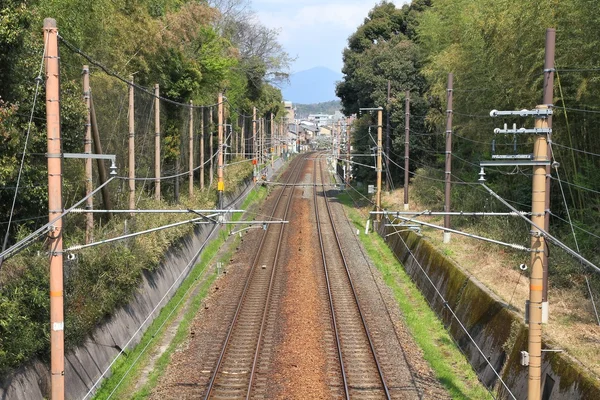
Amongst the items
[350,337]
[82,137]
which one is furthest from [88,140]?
[350,337]

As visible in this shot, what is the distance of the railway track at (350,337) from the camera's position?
11193 millimetres

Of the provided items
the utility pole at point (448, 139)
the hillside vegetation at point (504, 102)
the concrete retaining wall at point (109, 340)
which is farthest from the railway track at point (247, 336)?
the hillside vegetation at point (504, 102)

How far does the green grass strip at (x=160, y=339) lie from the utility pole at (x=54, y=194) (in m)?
3.92

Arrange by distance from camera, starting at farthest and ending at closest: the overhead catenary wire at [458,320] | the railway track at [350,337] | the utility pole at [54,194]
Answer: the railway track at [350,337]
the overhead catenary wire at [458,320]
the utility pole at [54,194]

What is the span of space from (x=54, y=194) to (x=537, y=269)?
19.1 feet

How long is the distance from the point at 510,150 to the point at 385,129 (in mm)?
15145

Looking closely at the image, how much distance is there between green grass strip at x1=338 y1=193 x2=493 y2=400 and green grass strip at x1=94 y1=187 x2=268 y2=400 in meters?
5.25

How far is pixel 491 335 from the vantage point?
1172cm

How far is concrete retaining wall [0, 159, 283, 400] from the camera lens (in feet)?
28.5

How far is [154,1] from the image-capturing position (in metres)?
22.0

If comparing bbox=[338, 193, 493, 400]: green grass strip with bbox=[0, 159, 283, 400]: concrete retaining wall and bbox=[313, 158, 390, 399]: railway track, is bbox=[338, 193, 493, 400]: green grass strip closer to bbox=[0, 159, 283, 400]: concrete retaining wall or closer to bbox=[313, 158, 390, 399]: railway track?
bbox=[313, 158, 390, 399]: railway track

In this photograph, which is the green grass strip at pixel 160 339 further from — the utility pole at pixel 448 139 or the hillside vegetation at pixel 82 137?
the utility pole at pixel 448 139

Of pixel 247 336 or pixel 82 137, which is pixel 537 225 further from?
pixel 82 137

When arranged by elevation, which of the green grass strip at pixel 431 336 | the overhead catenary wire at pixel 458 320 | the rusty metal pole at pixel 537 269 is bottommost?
the green grass strip at pixel 431 336
